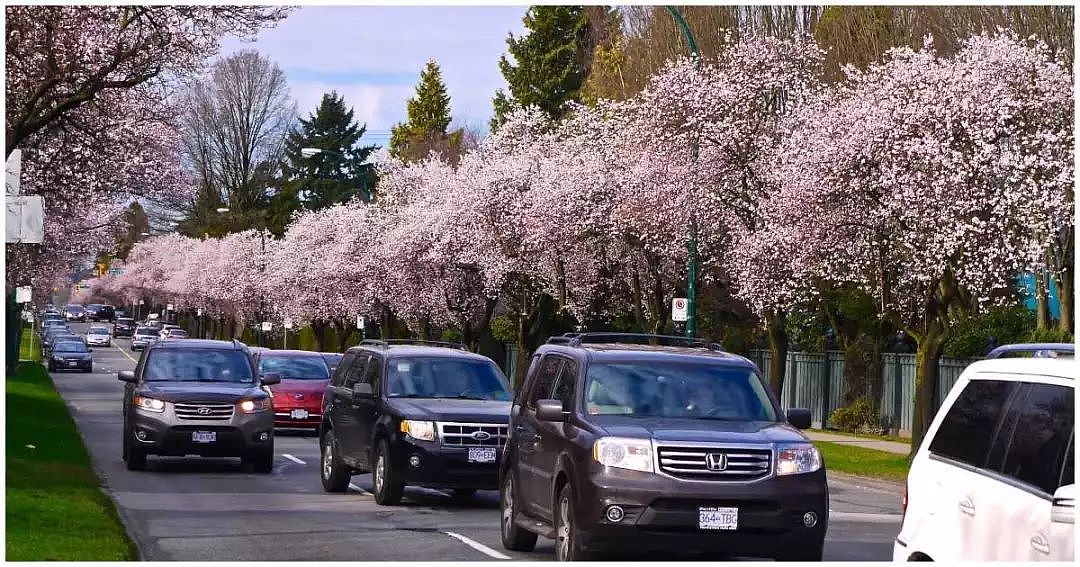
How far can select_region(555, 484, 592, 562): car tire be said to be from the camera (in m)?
11.8

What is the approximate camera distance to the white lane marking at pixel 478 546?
1350 cm

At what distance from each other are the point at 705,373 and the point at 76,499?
7.03 m

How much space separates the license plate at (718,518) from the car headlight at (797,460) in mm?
492

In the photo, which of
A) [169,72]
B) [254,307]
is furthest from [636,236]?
[254,307]

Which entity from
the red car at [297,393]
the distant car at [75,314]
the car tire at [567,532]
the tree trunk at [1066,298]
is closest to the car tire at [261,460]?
the red car at [297,393]

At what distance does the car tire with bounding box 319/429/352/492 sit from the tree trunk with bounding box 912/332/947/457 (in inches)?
440

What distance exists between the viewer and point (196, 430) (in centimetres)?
2241

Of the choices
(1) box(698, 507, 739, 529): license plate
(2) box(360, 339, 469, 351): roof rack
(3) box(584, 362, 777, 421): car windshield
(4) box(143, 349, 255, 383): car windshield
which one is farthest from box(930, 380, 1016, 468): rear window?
(4) box(143, 349, 255, 383): car windshield

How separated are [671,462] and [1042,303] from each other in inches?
1009

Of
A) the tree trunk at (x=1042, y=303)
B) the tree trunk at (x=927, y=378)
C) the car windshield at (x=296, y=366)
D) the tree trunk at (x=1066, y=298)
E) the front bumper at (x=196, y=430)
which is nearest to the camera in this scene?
the front bumper at (x=196, y=430)

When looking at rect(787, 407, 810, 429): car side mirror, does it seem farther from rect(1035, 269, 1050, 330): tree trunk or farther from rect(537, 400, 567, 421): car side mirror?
rect(1035, 269, 1050, 330): tree trunk

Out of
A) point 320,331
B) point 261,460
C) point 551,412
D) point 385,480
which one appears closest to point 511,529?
point 551,412

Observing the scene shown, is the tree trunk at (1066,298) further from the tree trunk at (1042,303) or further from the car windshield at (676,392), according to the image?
the car windshield at (676,392)

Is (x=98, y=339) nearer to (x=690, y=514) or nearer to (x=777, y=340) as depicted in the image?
(x=777, y=340)
